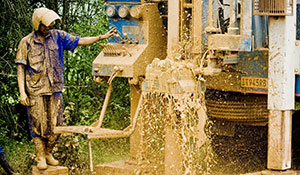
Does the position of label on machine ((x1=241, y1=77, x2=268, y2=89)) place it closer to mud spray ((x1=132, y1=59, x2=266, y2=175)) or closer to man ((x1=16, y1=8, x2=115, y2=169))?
mud spray ((x1=132, y1=59, x2=266, y2=175))

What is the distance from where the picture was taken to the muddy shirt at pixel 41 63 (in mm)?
9766

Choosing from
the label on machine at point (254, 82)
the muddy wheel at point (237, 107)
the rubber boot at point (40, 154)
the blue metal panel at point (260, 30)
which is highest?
the blue metal panel at point (260, 30)

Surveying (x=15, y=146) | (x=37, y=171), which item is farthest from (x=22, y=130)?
(x=37, y=171)

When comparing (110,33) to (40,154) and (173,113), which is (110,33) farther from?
(40,154)

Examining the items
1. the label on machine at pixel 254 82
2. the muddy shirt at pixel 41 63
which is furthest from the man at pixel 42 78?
the label on machine at pixel 254 82

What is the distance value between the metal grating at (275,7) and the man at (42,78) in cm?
233

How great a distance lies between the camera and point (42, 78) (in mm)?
9797

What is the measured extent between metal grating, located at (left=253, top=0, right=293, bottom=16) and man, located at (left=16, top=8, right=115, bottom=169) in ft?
7.65

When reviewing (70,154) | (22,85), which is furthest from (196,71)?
(70,154)

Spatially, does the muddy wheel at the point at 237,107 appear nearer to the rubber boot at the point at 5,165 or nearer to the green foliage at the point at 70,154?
the green foliage at the point at 70,154

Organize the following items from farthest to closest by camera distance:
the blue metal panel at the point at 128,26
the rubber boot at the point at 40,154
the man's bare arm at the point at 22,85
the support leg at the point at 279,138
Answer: the blue metal panel at the point at 128,26 < the rubber boot at the point at 40,154 < the man's bare arm at the point at 22,85 < the support leg at the point at 279,138

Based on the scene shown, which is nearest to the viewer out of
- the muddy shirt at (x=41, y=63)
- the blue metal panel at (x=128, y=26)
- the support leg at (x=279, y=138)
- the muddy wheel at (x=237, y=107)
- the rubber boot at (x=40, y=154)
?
Answer: the support leg at (x=279, y=138)

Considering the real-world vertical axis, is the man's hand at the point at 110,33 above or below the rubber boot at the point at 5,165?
above

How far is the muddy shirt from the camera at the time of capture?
384 inches
